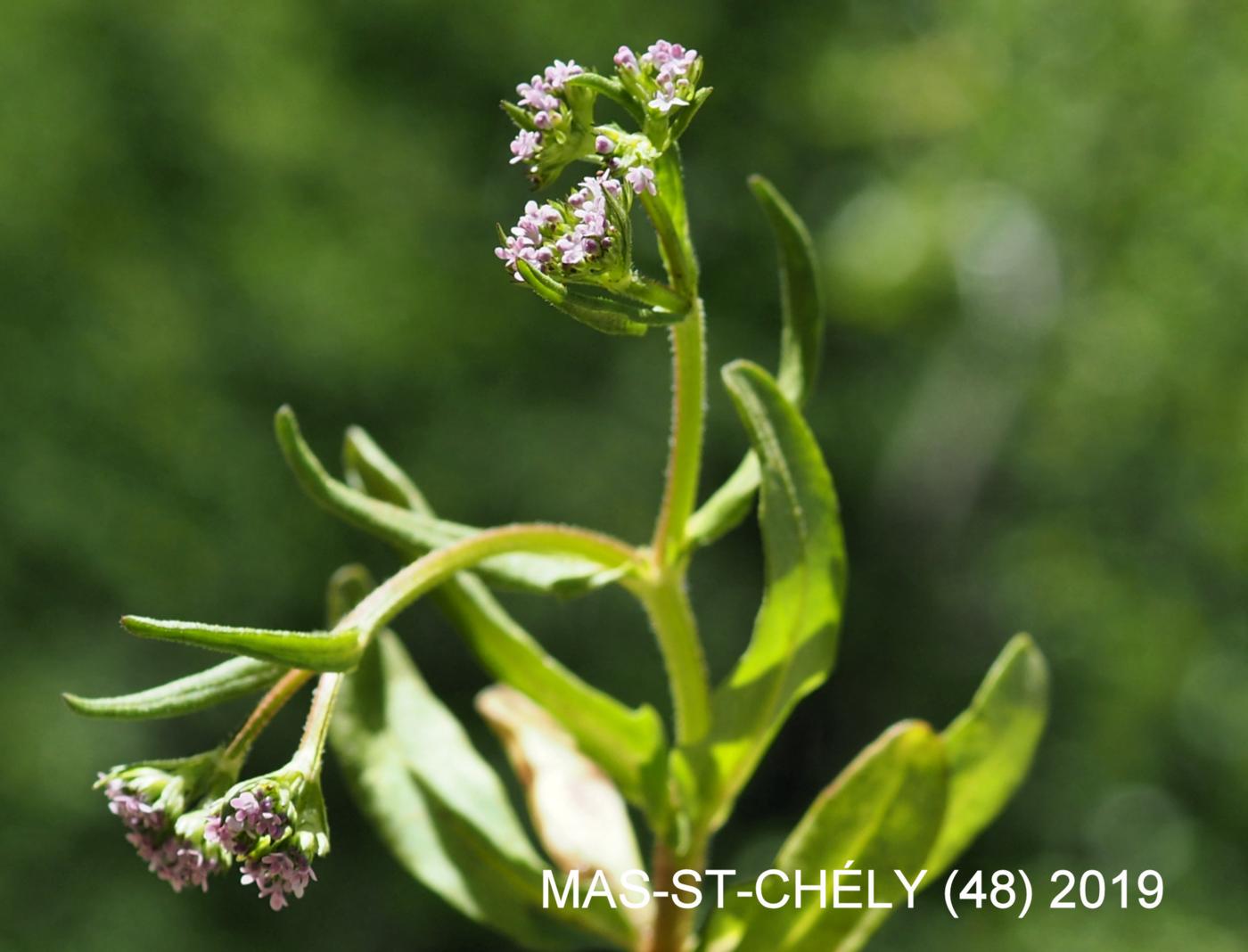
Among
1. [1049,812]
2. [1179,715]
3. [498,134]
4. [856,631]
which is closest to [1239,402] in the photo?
[1179,715]

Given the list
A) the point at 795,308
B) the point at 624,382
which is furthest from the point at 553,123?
the point at 624,382

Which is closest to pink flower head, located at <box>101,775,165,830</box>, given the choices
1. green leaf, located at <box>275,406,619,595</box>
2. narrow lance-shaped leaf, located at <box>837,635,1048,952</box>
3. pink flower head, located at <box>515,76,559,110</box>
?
green leaf, located at <box>275,406,619,595</box>

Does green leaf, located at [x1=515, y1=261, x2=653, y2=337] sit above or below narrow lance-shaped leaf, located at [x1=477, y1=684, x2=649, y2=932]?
above

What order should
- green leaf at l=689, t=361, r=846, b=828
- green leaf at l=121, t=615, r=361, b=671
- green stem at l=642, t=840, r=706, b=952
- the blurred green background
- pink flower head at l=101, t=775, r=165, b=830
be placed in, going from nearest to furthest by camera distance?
green leaf at l=121, t=615, r=361, b=671 → pink flower head at l=101, t=775, r=165, b=830 → green leaf at l=689, t=361, r=846, b=828 → green stem at l=642, t=840, r=706, b=952 → the blurred green background

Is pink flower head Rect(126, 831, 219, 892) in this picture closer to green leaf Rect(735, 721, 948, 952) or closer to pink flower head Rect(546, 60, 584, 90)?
green leaf Rect(735, 721, 948, 952)

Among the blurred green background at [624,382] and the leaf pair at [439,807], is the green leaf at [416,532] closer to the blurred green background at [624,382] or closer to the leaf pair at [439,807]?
the leaf pair at [439,807]

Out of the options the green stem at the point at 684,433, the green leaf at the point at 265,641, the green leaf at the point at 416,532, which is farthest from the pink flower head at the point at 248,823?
the green stem at the point at 684,433
